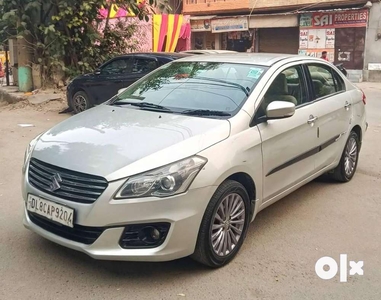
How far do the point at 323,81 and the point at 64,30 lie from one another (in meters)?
8.88

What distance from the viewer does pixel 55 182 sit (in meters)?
3.10

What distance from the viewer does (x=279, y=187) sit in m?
4.07

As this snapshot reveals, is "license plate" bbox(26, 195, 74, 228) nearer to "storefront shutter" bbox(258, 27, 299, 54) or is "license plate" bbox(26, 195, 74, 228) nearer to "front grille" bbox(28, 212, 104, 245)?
"front grille" bbox(28, 212, 104, 245)

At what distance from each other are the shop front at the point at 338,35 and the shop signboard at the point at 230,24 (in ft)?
10.9

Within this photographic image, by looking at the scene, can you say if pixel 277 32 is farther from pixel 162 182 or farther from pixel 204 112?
pixel 162 182

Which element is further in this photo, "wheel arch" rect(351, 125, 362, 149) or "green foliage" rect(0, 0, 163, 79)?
"green foliage" rect(0, 0, 163, 79)

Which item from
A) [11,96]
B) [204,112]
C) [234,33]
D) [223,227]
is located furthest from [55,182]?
[234,33]

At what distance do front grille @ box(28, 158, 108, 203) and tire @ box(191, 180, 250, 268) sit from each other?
0.79 m

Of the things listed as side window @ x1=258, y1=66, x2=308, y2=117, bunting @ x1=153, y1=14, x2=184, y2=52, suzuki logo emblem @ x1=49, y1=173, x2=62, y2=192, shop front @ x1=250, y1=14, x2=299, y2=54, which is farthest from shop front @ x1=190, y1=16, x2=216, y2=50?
suzuki logo emblem @ x1=49, y1=173, x2=62, y2=192

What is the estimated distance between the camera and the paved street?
3.08 meters

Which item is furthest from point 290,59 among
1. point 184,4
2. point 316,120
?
point 184,4

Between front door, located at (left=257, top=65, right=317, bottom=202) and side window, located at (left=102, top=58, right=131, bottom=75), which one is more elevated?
side window, located at (left=102, top=58, right=131, bottom=75)

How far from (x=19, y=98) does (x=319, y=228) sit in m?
10.1

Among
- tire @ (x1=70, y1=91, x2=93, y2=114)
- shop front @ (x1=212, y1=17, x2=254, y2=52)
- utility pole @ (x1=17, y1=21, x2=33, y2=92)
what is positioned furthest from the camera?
shop front @ (x1=212, y1=17, x2=254, y2=52)
